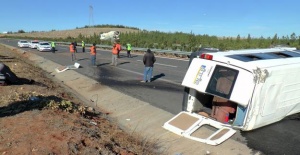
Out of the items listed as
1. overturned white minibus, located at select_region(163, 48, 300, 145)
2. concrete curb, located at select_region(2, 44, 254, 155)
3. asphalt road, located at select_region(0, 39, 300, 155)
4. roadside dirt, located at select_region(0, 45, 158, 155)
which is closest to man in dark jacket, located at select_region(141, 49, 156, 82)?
asphalt road, located at select_region(0, 39, 300, 155)

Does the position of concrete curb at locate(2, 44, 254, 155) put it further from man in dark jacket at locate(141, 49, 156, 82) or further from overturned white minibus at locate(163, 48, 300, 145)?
man in dark jacket at locate(141, 49, 156, 82)

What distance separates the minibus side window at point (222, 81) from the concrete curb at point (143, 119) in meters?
1.14

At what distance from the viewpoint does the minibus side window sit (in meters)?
6.72

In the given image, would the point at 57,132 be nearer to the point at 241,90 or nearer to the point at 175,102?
the point at 241,90

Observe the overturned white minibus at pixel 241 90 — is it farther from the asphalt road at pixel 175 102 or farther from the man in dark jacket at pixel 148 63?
the man in dark jacket at pixel 148 63

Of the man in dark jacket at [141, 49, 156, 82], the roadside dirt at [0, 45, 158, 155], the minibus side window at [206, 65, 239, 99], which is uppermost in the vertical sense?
the minibus side window at [206, 65, 239, 99]

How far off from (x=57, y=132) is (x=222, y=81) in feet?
12.5

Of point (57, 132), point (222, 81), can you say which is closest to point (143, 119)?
point (57, 132)

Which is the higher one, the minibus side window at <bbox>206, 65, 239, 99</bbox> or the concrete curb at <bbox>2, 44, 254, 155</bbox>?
the minibus side window at <bbox>206, 65, 239, 99</bbox>

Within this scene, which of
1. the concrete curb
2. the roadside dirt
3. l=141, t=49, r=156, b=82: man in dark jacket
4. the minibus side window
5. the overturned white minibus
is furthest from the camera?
l=141, t=49, r=156, b=82: man in dark jacket

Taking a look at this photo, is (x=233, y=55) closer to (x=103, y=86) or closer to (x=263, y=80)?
(x=263, y=80)

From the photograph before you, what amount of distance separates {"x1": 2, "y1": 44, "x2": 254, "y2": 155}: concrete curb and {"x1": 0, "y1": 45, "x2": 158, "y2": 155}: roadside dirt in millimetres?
396

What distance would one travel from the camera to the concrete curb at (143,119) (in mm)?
6848

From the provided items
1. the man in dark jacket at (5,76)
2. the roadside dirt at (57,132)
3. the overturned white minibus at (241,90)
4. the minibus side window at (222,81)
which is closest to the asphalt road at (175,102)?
the overturned white minibus at (241,90)
